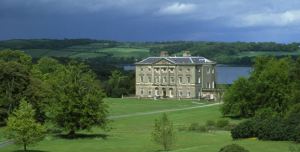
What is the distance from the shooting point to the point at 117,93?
4761 inches

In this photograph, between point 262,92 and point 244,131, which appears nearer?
point 244,131

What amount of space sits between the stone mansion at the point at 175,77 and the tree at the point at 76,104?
6085 cm

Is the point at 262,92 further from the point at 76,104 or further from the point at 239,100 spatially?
the point at 76,104

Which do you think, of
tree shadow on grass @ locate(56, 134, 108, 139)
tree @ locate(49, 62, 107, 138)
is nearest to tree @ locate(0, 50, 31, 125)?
tree @ locate(49, 62, 107, 138)

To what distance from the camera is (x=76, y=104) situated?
54.4 metres

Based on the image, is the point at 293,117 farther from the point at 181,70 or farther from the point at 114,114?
the point at 181,70

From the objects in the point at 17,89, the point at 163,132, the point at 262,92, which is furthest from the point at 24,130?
the point at 262,92

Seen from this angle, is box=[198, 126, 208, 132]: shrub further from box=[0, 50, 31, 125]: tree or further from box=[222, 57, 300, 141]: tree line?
box=[0, 50, 31, 125]: tree

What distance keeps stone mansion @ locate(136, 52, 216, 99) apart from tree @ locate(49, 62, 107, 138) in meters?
60.8

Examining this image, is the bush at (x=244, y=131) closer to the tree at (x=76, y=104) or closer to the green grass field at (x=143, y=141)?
the green grass field at (x=143, y=141)

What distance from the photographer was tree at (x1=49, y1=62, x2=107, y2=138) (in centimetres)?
5412

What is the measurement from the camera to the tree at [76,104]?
178 ft

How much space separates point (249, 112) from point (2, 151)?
37023mm

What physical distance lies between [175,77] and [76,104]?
2570 inches
